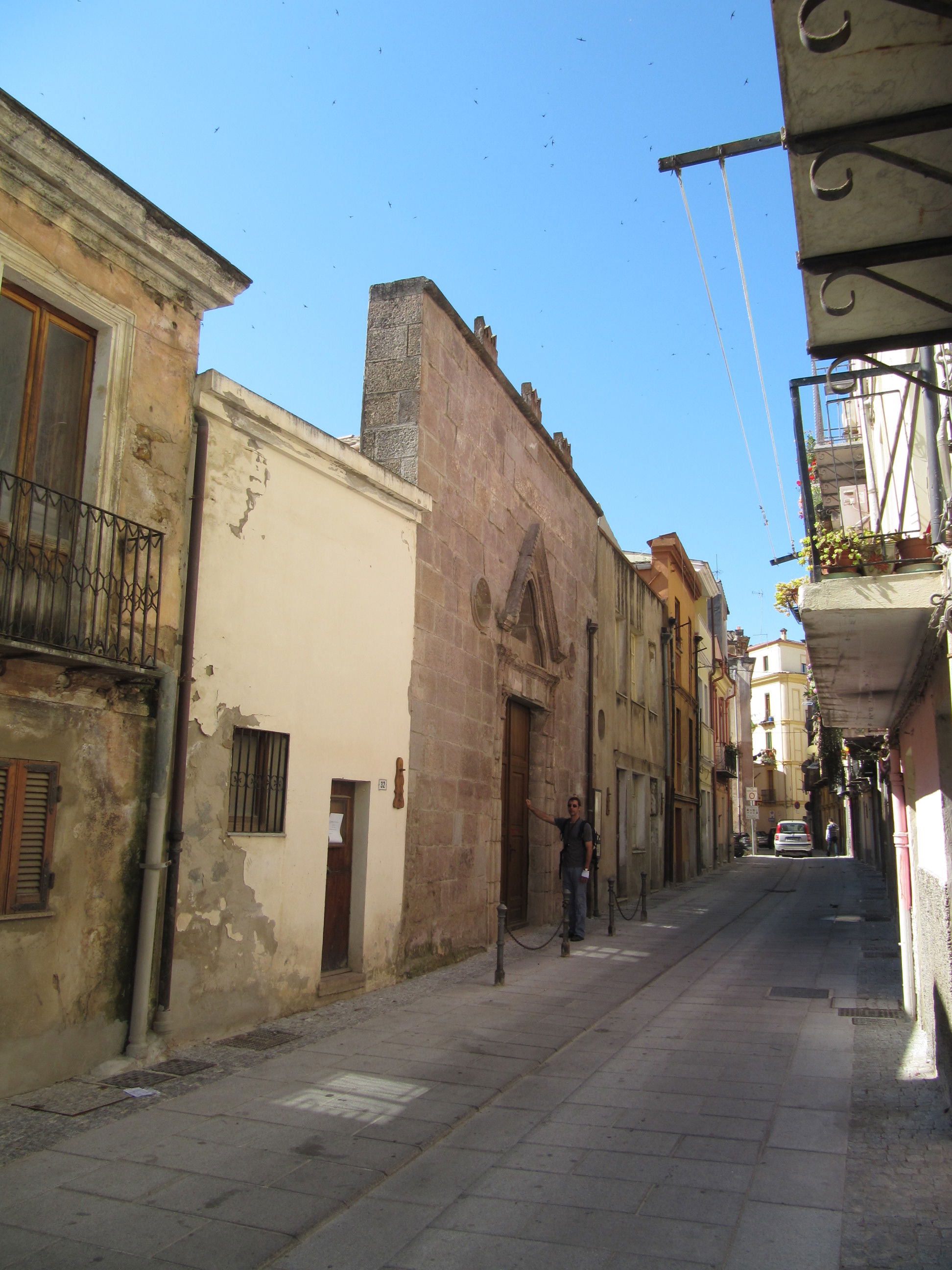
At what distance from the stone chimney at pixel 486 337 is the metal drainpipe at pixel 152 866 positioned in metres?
7.39

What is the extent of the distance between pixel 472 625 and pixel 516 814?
10.5ft

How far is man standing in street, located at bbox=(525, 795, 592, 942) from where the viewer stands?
12367 millimetres

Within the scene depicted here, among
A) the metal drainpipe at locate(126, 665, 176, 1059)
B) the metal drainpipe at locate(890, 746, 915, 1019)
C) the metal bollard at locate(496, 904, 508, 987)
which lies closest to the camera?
the metal drainpipe at locate(126, 665, 176, 1059)

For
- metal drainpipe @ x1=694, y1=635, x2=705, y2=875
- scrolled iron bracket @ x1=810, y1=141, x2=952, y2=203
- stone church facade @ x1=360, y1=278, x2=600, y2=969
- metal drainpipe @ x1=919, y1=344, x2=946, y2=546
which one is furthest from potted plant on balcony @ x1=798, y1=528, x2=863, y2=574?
metal drainpipe @ x1=694, y1=635, x2=705, y2=875

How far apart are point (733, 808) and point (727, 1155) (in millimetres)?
43677

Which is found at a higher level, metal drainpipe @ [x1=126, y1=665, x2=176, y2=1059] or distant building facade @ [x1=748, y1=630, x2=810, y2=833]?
distant building facade @ [x1=748, y1=630, x2=810, y2=833]

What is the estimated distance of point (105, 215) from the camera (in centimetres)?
643

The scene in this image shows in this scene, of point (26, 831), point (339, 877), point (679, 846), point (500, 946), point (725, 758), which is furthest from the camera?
point (725, 758)

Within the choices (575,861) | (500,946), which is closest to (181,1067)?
(500,946)

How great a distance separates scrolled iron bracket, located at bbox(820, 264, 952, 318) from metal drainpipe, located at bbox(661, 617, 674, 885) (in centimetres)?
2122

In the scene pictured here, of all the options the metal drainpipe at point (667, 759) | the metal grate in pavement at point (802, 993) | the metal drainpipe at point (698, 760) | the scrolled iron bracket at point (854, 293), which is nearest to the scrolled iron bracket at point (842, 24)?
the scrolled iron bracket at point (854, 293)

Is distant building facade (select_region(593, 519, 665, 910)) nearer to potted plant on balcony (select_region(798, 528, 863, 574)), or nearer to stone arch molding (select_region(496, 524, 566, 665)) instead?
stone arch molding (select_region(496, 524, 566, 665))

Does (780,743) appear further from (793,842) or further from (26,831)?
(26,831)

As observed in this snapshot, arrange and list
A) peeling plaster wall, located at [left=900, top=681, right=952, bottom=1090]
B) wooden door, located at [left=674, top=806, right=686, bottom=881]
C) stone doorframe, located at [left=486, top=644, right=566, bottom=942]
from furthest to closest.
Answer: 1. wooden door, located at [left=674, top=806, right=686, bottom=881]
2. stone doorframe, located at [left=486, top=644, right=566, bottom=942]
3. peeling plaster wall, located at [left=900, top=681, right=952, bottom=1090]
